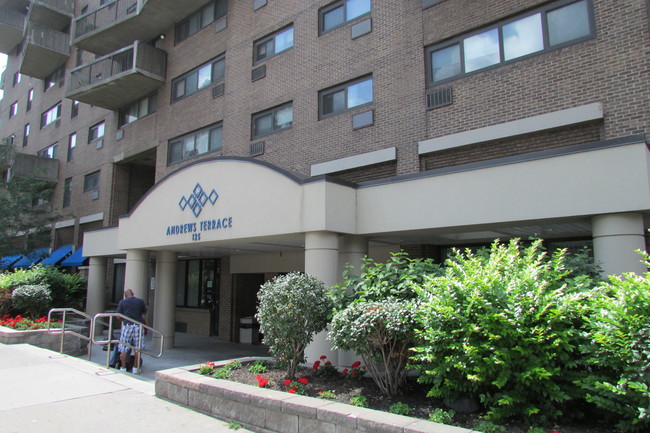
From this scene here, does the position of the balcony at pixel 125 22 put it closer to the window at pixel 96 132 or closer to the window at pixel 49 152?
the window at pixel 96 132

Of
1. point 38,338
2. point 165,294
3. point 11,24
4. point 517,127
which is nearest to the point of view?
point 517,127

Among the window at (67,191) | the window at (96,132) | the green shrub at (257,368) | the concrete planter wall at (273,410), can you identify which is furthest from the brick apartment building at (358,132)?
the window at (67,191)

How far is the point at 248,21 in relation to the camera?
1708cm

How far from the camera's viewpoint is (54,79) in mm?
30016

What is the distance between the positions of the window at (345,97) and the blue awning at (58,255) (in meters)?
17.6

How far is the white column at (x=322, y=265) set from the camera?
923cm

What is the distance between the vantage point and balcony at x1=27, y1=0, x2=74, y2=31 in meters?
27.8

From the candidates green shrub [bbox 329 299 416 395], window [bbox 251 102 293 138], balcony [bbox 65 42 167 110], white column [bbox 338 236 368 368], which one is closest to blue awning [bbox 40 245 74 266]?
balcony [bbox 65 42 167 110]

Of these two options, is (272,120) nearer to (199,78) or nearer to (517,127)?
(199,78)

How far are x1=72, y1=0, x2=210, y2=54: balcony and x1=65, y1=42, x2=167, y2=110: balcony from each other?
0.95 m

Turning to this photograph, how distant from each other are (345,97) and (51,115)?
78.9 ft

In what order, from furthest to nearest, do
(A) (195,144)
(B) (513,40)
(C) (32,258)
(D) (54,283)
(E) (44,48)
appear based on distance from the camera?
(E) (44,48) < (C) (32,258) < (A) (195,144) < (D) (54,283) < (B) (513,40)

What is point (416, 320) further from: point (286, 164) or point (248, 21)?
point (248, 21)

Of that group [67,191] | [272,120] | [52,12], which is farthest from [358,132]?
[52,12]
